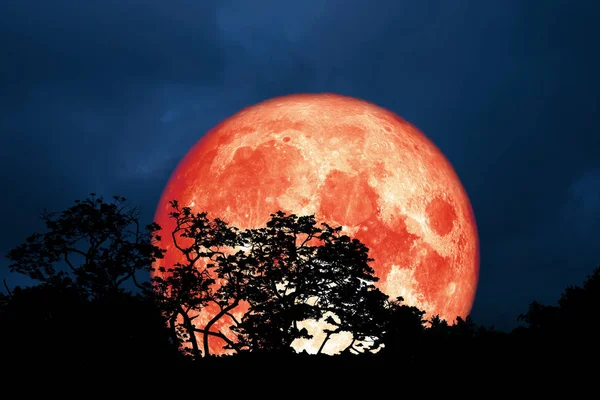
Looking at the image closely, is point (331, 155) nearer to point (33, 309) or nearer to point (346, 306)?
point (346, 306)

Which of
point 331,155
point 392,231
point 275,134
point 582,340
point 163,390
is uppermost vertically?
point 275,134

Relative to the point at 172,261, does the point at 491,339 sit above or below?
below

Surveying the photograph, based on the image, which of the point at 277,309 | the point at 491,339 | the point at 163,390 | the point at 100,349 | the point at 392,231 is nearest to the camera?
the point at 163,390

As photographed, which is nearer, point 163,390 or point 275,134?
point 163,390

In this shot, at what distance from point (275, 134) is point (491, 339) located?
63.0 feet

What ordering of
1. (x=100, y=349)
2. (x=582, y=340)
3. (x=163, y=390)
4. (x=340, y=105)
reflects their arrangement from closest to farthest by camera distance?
(x=163, y=390) < (x=582, y=340) < (x=100, y=349) < (x=340, y=105)

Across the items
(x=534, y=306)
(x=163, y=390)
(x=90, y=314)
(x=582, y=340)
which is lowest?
(x=163, y=390)

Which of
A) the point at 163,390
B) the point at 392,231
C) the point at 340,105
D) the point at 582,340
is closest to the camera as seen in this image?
the point at 163,390

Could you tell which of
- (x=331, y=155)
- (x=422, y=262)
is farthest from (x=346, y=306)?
(x=331, y=155)

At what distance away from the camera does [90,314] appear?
17500mm

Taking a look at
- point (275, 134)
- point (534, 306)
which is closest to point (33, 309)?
point (275, 134)

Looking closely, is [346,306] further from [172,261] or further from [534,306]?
[534,306]

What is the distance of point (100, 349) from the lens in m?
17.0

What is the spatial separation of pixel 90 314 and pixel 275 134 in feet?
53.8
